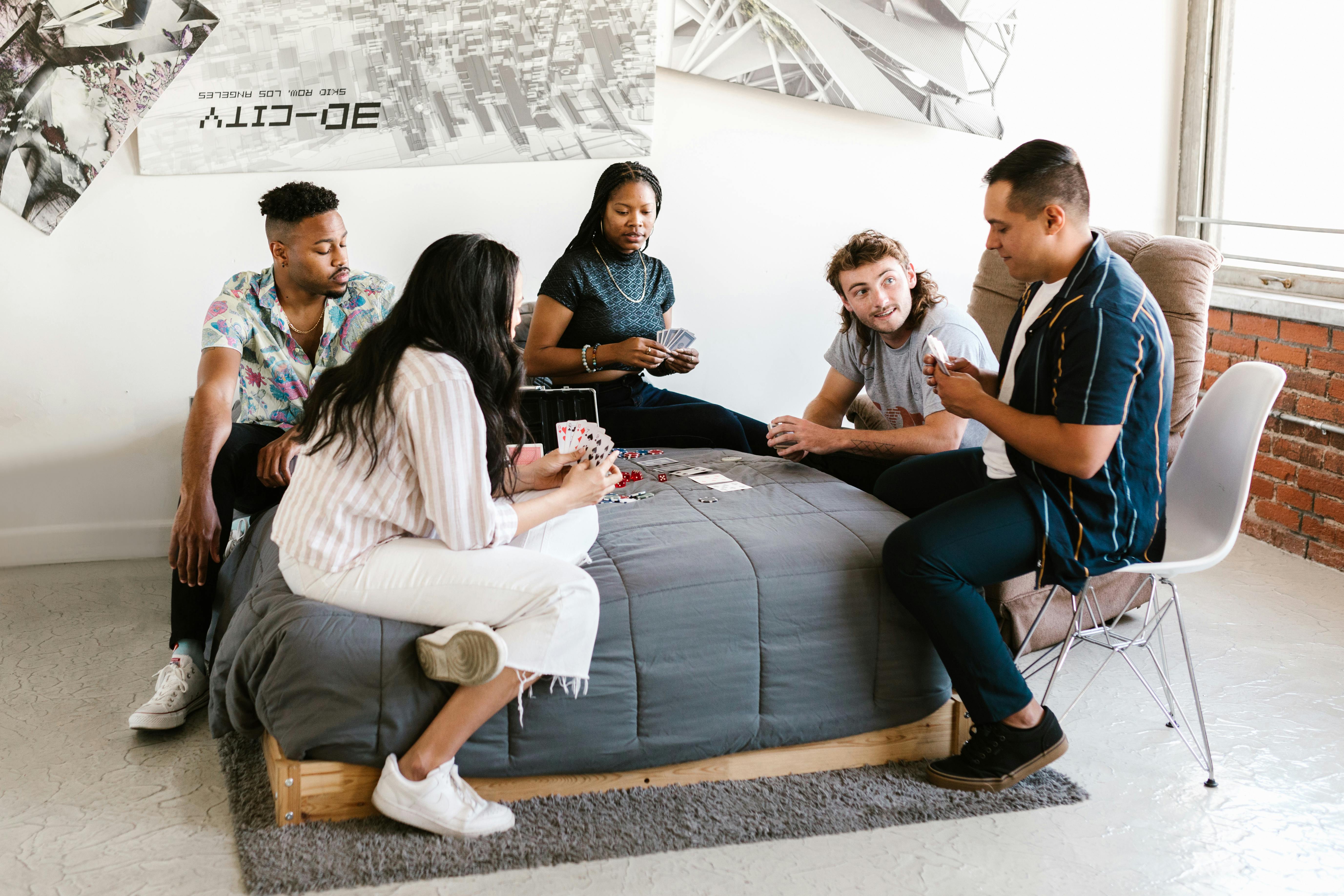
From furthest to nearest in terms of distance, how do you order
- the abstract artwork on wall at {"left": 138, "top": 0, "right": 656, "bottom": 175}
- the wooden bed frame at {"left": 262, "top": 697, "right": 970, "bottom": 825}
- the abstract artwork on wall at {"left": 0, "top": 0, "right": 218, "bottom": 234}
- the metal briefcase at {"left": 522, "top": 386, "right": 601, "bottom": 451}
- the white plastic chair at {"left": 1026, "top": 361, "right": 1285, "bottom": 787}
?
the abstract artwork on wall at {"left": 138, "top": 0, "right": 656, "bottom": 175}
the abstract artwork on wall at {"left": 0, "top": 0, "right": 218, "bottom": 234}
the metal briefcase at {"left": 522, "top": 386, "right": 601, "bottom": 451}
the white plastic chair at {"left": 1026, "top": 361, "right": 1285, "bottom": 787}
the wooden bed frame at {"left": 262, "top": 697, "right": 970, "bottom": 825}

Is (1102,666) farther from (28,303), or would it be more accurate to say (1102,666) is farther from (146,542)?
(28,303)

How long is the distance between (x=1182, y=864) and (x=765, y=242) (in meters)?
2.71

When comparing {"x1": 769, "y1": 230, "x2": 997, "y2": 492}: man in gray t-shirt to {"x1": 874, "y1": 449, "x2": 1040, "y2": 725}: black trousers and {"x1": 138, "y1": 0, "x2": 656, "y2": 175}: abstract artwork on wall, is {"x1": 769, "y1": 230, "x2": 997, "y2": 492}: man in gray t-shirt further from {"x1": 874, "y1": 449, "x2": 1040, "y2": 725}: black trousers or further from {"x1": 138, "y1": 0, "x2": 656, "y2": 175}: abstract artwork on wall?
{"x1": 138, "y1": 0, "x2": 656, "y2": 175}: abstract artwork on wall

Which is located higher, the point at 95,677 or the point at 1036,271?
the point at 1036,271

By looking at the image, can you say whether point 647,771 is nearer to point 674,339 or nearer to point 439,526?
point 439,526

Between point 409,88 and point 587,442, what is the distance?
1.91m

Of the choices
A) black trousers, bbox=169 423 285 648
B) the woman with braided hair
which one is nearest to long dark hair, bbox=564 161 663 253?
the woman with braided hair

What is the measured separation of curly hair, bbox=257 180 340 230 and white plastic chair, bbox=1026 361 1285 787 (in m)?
2.00

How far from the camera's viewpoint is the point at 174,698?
2396 millimetres

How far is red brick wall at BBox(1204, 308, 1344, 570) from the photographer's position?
3549 mm

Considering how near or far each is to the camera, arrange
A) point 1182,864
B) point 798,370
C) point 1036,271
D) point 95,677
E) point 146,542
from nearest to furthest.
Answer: point 1182,864, point 1036,271, point 95,677, point 146,542, point 798,370

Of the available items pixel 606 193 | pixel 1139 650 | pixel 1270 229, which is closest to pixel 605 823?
pixel 1139 650

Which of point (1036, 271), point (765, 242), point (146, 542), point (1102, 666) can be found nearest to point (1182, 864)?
point (1102, 666)

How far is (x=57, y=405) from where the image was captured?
354cm
